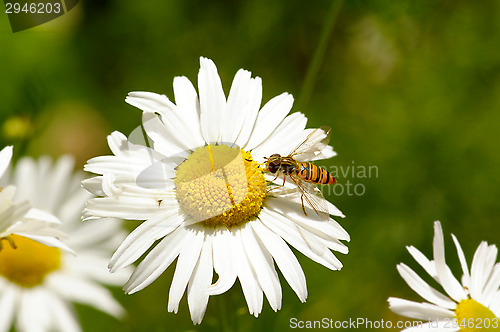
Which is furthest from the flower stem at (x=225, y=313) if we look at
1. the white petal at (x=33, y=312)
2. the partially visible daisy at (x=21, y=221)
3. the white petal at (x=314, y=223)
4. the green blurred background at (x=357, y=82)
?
the green blurred background at (x=357, y=82)

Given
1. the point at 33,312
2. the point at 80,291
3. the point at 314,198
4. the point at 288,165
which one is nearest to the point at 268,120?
the point at 288,165

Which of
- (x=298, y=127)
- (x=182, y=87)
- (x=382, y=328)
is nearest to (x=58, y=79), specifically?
(x=182, y=87)

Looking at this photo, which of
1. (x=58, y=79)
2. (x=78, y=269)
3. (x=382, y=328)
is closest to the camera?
(x=78, y=269)

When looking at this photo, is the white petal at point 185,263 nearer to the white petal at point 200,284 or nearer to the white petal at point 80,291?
the white petal at point 200,284

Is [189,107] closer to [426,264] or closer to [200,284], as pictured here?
[200,284]

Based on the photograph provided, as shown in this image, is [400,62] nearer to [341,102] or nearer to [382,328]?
[341,102]

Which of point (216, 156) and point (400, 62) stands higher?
point (400, 62)
